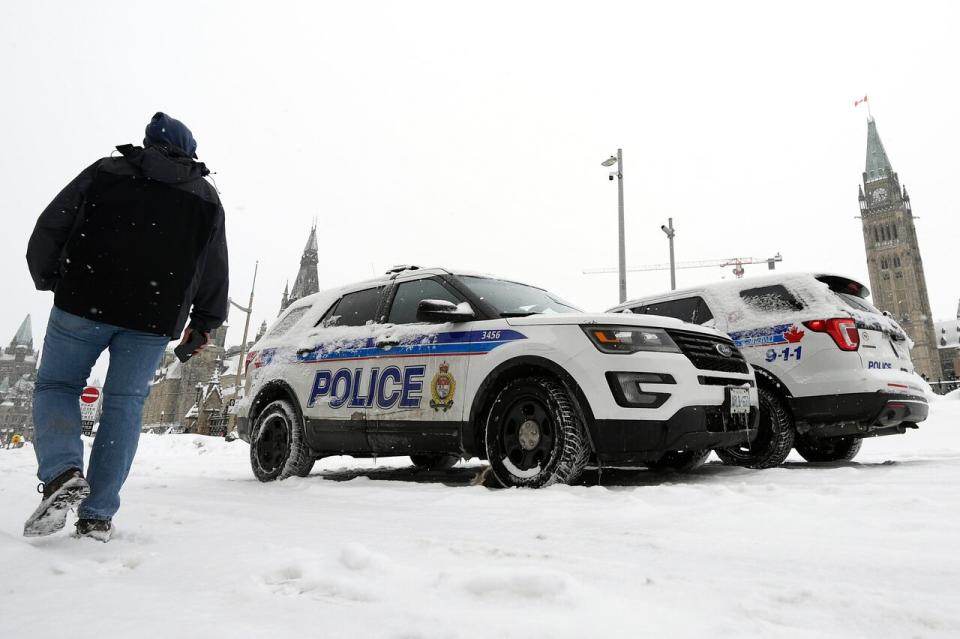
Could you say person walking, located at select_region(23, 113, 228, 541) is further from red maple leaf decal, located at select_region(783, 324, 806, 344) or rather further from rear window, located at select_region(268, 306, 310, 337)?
red maple leaf decal, located at select_region(783, 324, 806, 344)

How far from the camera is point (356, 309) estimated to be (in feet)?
17.0

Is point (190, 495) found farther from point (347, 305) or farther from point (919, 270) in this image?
point (919, 270)

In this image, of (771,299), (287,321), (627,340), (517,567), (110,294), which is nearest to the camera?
(517,567)

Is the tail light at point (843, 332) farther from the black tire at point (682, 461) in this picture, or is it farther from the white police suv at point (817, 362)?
the black tire at point (682, 461)

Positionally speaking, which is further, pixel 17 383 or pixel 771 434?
pixel 17 383

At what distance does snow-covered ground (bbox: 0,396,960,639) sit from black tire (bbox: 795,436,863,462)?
261 centimetres

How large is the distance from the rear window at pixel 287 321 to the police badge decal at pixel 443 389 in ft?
7.10

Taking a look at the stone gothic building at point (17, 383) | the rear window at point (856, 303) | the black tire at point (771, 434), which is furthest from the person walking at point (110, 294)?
the stone gothic building at point (17, 383)

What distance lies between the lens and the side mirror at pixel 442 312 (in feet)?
13.3

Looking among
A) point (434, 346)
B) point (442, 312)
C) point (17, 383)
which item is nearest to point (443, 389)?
point (434, 346)

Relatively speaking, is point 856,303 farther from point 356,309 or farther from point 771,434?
point 356,309

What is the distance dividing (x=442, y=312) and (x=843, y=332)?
11.4 ft

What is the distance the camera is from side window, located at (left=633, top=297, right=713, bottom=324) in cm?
583

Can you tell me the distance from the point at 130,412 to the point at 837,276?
5.71m
